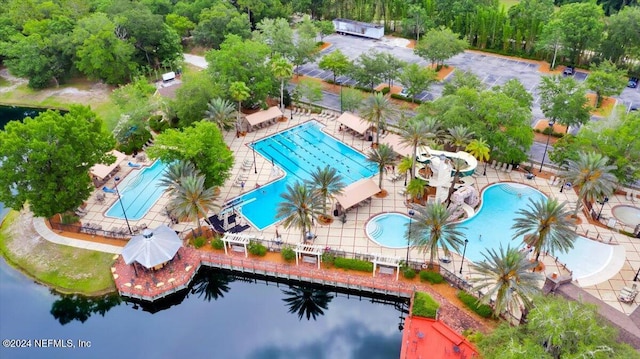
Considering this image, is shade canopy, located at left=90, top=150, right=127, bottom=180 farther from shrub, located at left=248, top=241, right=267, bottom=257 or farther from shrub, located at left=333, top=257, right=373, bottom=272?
shrub, located at left=333, top=257, right=373, bottom=272

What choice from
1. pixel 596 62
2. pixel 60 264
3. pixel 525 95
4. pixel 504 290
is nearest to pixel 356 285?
pixel 504 290

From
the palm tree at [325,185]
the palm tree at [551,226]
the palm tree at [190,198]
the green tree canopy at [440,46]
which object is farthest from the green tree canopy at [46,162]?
the green tree canopy at [440,46]

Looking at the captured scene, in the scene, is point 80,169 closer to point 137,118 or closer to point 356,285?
point 137,118

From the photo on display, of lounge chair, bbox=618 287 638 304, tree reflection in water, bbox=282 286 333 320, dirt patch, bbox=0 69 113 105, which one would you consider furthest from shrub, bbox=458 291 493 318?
dirt patch, bbox=0 69 113 105

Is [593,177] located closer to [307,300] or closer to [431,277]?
[431,277]

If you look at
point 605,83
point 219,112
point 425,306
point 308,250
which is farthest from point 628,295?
point 219,112
